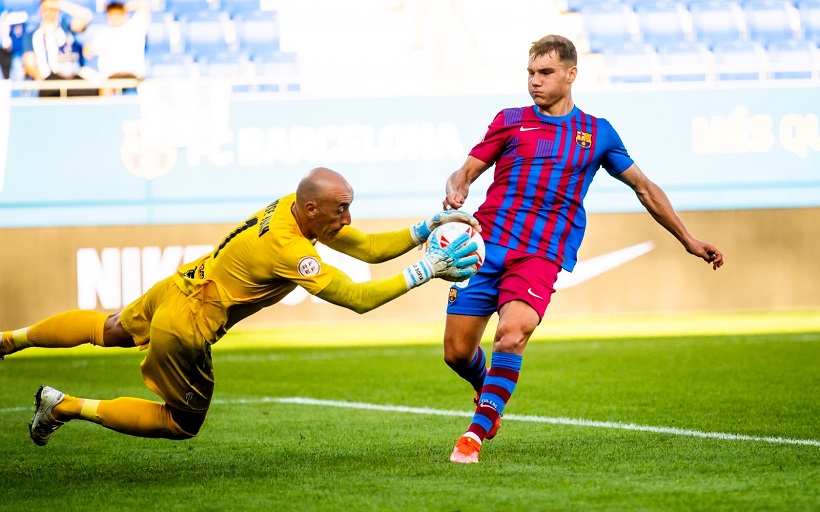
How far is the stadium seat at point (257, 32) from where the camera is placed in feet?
60.2

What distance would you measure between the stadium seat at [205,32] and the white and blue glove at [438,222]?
42.6 ft

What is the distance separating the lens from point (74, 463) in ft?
20.1

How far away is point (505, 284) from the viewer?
6.12 meters

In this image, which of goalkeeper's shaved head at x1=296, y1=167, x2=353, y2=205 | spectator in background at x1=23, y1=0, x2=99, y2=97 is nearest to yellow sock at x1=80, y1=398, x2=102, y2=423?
goalkeeper's shaved head at x1=296, y1=167, x2=353, y2=205

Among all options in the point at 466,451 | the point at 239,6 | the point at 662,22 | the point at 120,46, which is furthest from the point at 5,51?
the point at 466,451

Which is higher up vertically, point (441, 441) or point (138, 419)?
point (138, 419)

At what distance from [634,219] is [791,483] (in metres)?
10.9

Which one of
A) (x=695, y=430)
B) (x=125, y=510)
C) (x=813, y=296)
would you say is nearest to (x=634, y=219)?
(x=813, y=296)

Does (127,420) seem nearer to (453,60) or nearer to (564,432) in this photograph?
(564,432)

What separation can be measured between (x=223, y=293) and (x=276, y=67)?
12423 mm

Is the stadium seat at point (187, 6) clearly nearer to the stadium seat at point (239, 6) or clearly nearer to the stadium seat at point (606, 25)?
the stadium seat at point (239, 6)

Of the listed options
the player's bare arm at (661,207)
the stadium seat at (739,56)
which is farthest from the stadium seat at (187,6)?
the player's bare arm at (661,207)

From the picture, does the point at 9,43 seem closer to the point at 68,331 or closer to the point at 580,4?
the point at 580,4

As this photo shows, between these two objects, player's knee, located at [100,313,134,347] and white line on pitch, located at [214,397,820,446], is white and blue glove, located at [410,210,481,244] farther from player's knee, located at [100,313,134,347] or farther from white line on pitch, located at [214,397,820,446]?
white line on pitch, located at [214,397,820,446]
